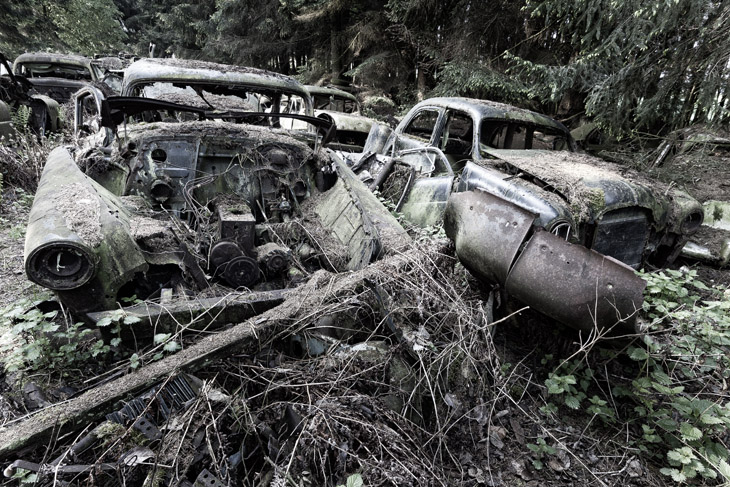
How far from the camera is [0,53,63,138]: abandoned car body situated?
258 inches

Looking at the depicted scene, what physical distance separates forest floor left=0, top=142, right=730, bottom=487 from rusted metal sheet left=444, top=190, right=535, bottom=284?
0.68 ft

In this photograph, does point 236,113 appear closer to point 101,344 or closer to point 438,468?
point 101,344

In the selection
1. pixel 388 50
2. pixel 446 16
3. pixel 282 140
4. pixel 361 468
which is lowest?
pixel 361 468

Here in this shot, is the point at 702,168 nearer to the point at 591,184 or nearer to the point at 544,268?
the point at 591,184

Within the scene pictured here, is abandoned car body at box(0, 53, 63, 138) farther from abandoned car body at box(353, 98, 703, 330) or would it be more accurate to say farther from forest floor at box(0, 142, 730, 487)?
abandoned car body at box(353, 98, 703, 330)

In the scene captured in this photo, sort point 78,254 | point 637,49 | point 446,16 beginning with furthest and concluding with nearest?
point 446,16, point 637,49, point 78,254

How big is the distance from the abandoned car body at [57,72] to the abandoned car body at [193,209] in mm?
7205

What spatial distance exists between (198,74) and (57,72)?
882 centimetres

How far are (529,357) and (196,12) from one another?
2201cm

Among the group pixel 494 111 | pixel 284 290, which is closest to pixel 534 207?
pixel 284 290

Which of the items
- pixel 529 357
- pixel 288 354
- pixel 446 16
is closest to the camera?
pixel 288 354

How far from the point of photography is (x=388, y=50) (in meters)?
11.8

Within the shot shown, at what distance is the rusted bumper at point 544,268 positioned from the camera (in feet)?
6.96

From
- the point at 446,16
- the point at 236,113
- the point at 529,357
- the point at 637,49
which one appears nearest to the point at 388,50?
the point at 446,16
